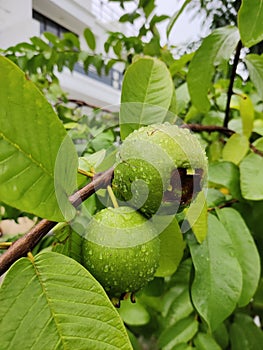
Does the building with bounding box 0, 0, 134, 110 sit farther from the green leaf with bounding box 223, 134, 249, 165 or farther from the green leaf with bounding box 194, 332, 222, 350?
the green leaf with bounding box 194, 332, 222, 350

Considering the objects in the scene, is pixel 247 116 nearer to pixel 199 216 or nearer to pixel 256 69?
pixel 256 69

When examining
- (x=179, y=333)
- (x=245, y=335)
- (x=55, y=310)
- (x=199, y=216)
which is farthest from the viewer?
(x=245, y=335)

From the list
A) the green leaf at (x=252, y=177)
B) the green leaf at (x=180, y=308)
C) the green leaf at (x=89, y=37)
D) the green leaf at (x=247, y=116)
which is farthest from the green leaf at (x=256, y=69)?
the green leaf at (x=89, y=37)

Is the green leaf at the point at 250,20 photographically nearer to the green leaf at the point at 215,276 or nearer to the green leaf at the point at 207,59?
the green leaf at the point at 207,59

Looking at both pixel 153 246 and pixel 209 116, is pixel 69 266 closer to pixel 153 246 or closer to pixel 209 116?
pixel 153 246

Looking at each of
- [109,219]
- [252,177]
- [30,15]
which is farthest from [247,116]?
[30,15]
